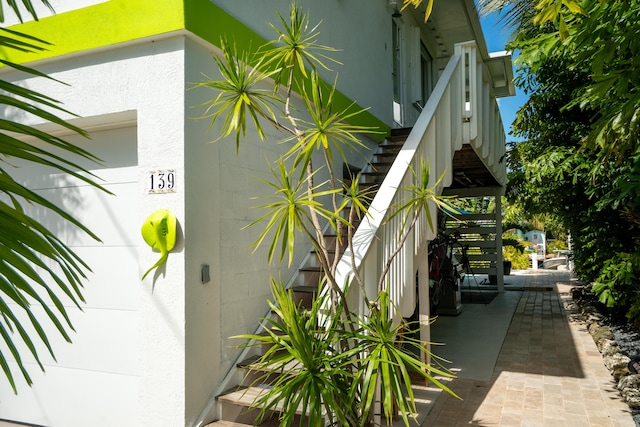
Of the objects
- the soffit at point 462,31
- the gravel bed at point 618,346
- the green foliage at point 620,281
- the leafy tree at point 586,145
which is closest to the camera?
the leafy tree at point 586,145

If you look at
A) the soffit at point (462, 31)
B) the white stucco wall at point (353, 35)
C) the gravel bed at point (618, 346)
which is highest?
the soffit at point (462, 31)

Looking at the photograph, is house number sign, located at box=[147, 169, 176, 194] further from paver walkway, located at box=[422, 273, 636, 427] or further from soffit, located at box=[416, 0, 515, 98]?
soffit, located at box=[416, 0, 515, 98]

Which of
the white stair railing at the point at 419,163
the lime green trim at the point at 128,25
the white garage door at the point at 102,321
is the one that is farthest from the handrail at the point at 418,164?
the lime green trim at the point at 128,25

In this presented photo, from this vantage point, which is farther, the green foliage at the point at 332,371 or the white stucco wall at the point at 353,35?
the white stucco wall at the point at 353,35

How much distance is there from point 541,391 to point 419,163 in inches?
93.7

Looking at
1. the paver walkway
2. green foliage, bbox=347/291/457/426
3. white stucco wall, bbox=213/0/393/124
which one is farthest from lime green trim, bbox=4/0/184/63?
the paver walkway

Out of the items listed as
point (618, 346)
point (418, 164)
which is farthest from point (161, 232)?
point (618, 346)

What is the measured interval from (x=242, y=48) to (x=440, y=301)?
584 cm

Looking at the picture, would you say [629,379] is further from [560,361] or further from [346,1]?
[346,1]

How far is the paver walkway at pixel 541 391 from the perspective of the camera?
13.1 ft

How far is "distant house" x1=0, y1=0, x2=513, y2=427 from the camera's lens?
3719 millimetres

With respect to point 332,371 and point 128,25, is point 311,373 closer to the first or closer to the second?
point 332,371

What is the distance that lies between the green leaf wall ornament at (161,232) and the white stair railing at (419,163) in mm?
1244

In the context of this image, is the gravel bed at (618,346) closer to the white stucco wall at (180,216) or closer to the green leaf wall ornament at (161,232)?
the white stucco wall at (180,216)
